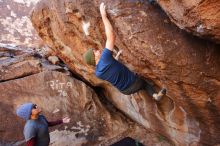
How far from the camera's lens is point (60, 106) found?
23.0 feet

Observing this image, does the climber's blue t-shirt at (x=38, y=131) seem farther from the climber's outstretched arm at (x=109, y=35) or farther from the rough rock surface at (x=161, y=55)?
the climber's outstretched arm at (x=109, y=35)

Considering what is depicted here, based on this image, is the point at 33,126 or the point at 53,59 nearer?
the point at 33,126

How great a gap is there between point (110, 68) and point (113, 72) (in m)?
0.09

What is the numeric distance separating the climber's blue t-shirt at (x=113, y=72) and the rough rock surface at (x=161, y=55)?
0.25 m

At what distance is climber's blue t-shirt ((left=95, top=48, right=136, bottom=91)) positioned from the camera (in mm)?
3798

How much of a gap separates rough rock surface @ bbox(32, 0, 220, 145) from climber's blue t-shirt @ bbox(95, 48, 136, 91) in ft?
0.81

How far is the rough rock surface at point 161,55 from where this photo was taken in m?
3.80

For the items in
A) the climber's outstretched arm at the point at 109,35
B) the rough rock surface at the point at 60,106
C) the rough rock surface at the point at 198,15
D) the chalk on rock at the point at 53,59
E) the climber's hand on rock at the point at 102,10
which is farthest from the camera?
→ the chalk on rock at the point at 53,59

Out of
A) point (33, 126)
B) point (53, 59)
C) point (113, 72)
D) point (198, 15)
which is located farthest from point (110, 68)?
point (53, 59)

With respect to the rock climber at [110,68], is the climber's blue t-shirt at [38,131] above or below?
below

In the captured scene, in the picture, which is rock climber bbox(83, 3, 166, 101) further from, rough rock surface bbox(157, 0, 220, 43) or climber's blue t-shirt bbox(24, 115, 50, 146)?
climber's blue t-shirt bbox(24, 115, 50, 146)

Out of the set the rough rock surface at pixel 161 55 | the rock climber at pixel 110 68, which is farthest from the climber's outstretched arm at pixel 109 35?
the rough rock surface at pixel 161 55

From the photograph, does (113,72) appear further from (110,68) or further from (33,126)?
(33,126)

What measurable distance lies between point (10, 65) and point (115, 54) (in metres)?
3.53
